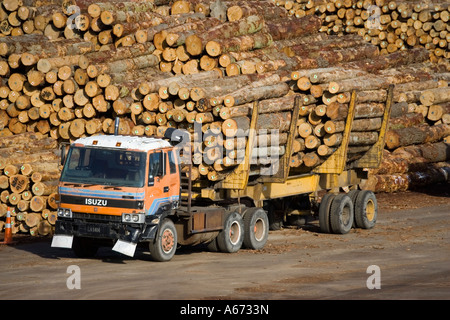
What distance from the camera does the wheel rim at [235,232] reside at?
1916 centimetres

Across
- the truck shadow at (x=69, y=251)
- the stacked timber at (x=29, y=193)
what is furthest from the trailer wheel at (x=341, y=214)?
the stacked timber at (x=29, y=193)

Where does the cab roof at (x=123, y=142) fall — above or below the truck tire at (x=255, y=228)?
above

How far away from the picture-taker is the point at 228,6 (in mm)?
29328

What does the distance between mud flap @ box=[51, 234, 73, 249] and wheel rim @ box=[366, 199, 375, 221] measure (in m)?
9.61

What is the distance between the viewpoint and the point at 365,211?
23234 mm

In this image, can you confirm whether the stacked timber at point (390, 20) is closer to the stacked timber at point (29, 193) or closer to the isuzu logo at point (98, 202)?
the stacked timber at point (29, 193)

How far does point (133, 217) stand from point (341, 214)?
24.8ft

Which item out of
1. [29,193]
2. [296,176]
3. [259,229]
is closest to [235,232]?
[259,229]

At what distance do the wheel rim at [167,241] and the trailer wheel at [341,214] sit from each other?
6.20 metres

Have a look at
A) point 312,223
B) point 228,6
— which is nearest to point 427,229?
point 312,223
